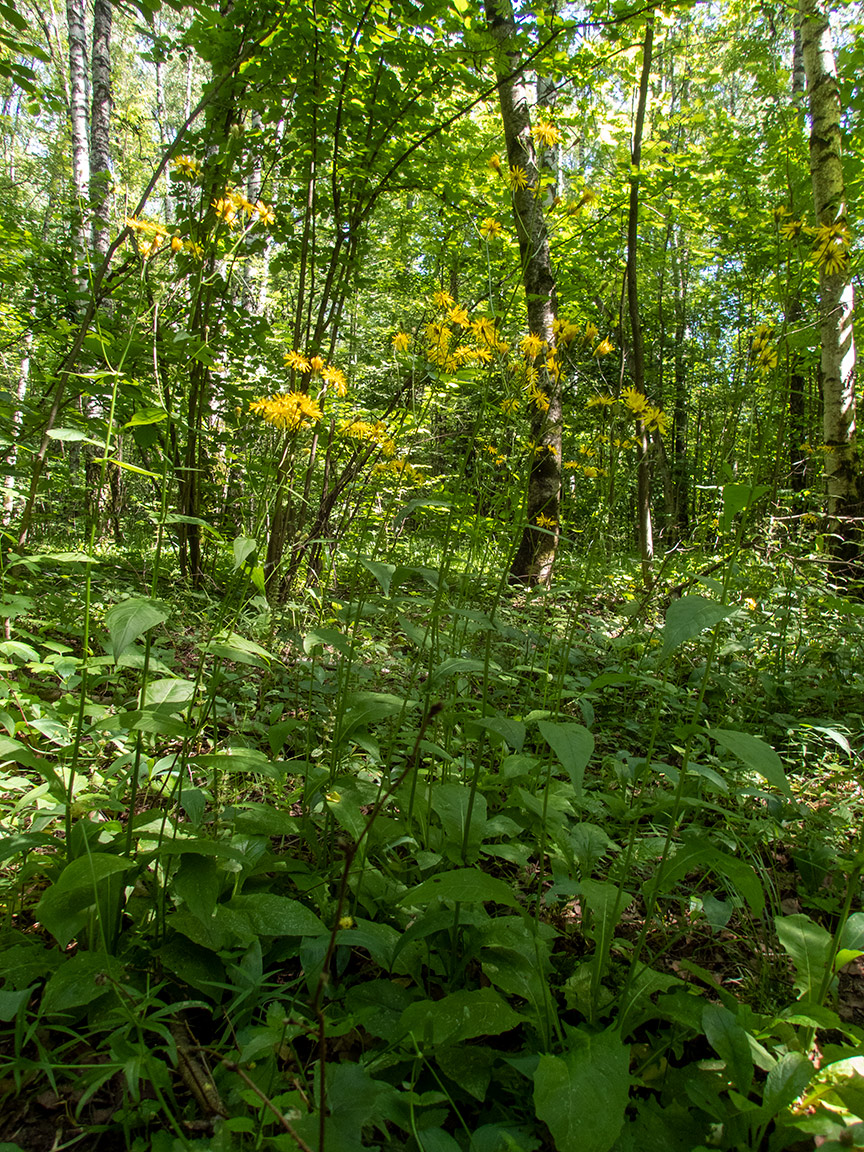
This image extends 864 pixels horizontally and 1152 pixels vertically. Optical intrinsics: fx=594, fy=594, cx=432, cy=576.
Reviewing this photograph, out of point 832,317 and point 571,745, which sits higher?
point 832,317

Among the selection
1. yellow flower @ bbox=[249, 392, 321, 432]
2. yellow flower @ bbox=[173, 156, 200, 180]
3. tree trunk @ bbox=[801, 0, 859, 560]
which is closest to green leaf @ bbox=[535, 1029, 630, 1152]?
yellow flower @ bbox=[249, 392, 321, 432]

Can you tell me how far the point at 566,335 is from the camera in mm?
1874

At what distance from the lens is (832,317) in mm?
4285

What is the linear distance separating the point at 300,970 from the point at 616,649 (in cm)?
232

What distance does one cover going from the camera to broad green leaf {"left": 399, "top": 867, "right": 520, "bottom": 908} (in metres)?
0.90

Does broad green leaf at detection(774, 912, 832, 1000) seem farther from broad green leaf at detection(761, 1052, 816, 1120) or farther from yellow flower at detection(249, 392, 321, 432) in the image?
yellow flower at detection(249, 392, 321, 432)

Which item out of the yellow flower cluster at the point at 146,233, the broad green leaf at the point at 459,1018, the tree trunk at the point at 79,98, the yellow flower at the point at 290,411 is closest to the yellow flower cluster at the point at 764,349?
the yellow flower at the point at 290,411

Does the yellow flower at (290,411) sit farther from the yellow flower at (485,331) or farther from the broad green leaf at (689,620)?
the broad green leaf at (689,620)

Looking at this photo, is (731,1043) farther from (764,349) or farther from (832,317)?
(832,317)

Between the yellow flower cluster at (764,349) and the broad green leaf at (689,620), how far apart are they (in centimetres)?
81

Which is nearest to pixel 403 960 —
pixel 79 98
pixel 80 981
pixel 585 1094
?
pixel 585 1094

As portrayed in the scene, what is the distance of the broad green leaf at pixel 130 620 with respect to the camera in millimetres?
920

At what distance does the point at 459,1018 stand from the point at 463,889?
19 cm

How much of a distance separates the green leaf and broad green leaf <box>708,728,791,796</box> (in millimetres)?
447
